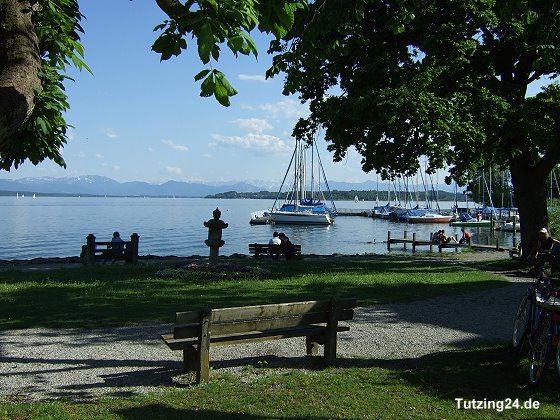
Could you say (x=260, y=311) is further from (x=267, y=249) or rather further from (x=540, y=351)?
(x=267, y=249)

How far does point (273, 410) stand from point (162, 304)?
6.47 meters

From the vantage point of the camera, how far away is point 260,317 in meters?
6.88

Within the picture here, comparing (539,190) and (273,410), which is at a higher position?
(539,190)

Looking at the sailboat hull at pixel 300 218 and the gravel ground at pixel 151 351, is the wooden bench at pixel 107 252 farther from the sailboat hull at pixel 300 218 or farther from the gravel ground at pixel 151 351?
the sailboat hull at pixel 300 218

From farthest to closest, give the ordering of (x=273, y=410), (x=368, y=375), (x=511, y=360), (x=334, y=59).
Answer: (x=334, y=59)
(x=511, y=360)
(x=368, y=375)
(x=273, y=410)

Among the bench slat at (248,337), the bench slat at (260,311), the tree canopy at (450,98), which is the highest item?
the tree canopy at (450,98)

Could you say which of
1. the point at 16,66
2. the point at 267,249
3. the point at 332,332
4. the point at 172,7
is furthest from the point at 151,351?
the point at 267,249

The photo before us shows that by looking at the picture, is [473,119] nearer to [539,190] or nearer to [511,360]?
[539,190]

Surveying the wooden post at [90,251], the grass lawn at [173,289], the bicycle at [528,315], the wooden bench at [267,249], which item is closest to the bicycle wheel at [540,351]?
the bicycle at [528,315]

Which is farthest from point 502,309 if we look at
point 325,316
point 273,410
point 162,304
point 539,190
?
point 539,190

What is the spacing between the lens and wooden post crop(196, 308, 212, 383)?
643cm

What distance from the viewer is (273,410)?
17.9ft

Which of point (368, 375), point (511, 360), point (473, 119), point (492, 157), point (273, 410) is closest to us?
point (273, 410)

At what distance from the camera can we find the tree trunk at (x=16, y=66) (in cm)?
364
